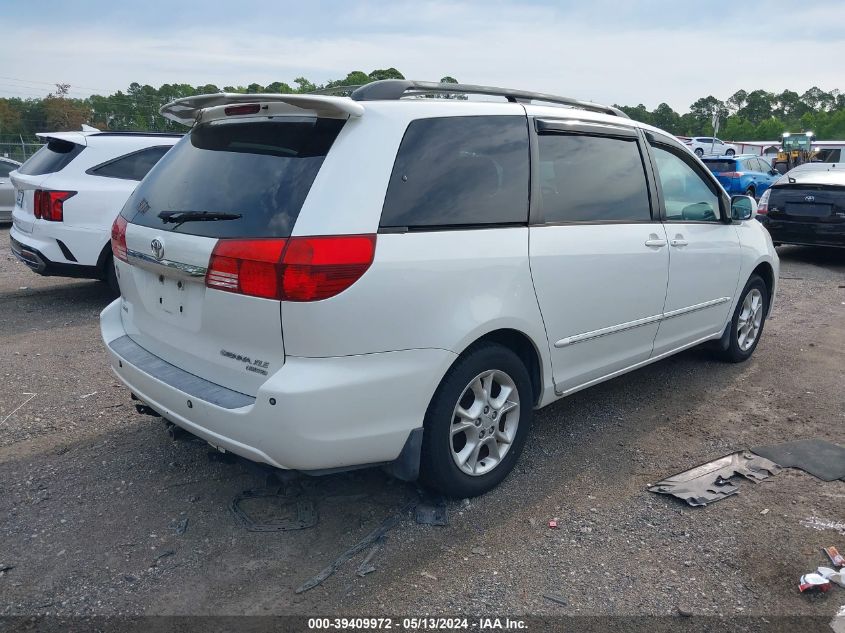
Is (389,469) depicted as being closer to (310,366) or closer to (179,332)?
(310,366)

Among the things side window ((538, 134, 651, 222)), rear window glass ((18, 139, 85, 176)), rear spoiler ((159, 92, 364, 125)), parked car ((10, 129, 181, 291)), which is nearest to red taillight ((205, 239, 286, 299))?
rear spoiler ((159, 92, 364, 125))

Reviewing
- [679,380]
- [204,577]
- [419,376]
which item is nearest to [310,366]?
[419,376]

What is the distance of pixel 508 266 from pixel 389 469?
1.06 meters

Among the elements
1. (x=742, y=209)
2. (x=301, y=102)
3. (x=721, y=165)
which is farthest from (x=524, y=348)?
(x=721, y=165)

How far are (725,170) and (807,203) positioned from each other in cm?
962

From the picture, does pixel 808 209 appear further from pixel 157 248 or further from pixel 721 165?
pixel 157 248

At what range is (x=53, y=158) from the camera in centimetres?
701

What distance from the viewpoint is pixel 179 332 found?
3.05 m

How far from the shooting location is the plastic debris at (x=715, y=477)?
343 cm

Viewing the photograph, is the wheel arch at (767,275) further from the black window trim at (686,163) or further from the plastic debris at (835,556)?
the plastic debris at (835,556)

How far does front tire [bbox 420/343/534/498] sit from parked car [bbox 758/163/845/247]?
8556 millimetres

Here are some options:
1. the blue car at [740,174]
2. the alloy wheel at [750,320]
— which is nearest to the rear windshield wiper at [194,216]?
the alloy wheel at [750,320]

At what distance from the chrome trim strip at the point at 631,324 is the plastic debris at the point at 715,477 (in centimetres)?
84

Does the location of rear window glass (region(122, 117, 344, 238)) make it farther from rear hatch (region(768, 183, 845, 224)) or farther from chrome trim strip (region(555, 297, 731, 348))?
rear hatch (region(768, 183, 845, 224))
